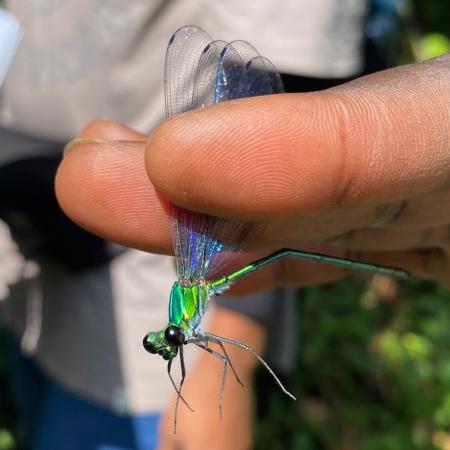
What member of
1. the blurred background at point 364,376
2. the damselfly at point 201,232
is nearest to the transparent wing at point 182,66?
the damselfly at point 201,232

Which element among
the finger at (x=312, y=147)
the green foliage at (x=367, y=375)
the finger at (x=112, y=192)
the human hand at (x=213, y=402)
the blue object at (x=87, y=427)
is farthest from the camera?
the green foliage at (x=367, y=375)

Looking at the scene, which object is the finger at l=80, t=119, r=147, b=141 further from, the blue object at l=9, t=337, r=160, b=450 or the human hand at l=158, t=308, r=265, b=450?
the blue object at l=9, t=337, r=160, b=450

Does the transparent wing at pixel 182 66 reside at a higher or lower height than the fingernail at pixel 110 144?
higher

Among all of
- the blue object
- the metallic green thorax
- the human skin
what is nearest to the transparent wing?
the metallic green thorax

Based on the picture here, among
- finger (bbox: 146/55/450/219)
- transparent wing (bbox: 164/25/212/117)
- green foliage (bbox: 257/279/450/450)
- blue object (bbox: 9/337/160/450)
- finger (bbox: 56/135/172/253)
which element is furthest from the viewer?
green foliage (bbox: 257/279/450/450)

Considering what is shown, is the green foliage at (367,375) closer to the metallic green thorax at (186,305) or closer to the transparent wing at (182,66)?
the metallic green thorax at (186,305)

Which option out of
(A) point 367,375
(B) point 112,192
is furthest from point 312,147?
(A) point 367,375
